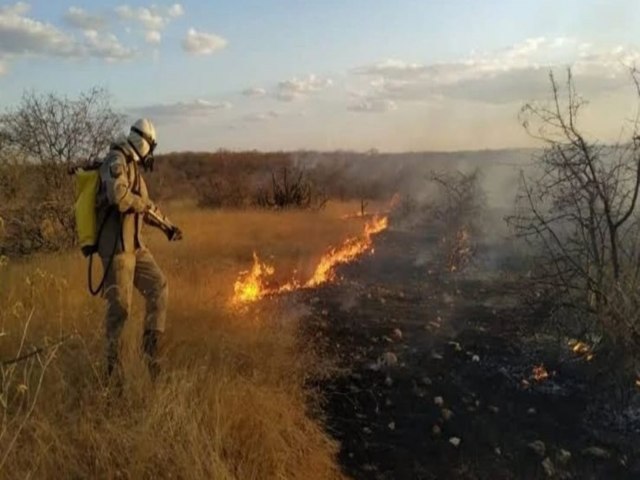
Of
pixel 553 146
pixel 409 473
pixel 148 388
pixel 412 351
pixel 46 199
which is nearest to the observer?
pixel 148 388

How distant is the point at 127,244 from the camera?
5.28m

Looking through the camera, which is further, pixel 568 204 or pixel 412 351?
pixel 412 351

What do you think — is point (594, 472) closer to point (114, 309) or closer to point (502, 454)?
point (502, 454)

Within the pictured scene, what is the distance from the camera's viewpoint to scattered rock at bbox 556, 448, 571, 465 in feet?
17.3

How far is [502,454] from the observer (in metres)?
5.36

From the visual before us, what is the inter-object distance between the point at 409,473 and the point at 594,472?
147 cm

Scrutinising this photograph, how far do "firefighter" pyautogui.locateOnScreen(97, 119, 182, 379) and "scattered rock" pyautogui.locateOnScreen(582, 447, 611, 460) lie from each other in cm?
359

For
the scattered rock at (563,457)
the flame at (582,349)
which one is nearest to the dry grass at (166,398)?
the scattered rock at (563,457)

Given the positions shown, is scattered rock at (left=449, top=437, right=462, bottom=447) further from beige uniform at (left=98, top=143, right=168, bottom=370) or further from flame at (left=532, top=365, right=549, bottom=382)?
beige uniform at (left=98, top=143, right=168, bottom=370)

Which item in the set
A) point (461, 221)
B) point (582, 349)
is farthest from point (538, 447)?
point (461, 221)

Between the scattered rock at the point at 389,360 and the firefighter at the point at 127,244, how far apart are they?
8.69ft

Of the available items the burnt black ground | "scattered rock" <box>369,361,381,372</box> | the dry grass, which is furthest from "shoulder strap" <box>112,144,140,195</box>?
"scattered rock" <box>369,361,381,372</box>

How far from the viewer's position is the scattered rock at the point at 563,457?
17.3 feet

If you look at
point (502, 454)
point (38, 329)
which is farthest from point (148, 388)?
point (502, 454)
